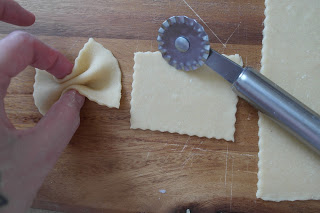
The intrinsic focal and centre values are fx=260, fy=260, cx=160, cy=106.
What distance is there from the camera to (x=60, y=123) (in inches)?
33.5

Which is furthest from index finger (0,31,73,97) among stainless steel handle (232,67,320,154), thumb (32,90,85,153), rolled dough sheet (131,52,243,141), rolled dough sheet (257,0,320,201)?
rolled dough sheet (257,0,320,201)

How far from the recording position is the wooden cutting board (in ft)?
3.05

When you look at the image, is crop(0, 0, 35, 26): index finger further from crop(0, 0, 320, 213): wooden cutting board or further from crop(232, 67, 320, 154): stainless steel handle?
crop(232, 67, 320, 154): stainless steel handle

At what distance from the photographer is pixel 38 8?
0.99 meters

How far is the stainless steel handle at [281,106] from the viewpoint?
2.67ft

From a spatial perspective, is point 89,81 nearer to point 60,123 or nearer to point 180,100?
point 60,123

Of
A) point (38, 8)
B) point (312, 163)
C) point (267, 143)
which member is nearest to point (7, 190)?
point (38, 8)

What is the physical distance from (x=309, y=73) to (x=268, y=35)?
19 centimetres

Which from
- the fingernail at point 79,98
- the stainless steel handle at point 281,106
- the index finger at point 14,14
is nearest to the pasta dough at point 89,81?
the fingernail at point 79,98

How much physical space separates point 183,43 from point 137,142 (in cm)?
39

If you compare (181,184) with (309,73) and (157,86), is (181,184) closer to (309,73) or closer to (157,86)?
(157,86)

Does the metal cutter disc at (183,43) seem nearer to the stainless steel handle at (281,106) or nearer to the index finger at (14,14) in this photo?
the stainless steel handle at (281,106)

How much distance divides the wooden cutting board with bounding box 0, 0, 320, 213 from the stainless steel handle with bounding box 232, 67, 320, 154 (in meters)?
0.10

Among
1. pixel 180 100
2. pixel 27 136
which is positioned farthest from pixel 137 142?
pixel 27 136
